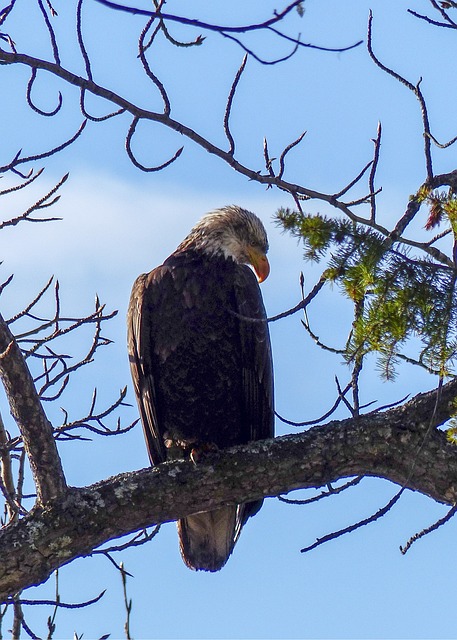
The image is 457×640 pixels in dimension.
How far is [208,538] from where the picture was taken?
4.81 meters

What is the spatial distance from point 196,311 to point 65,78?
154cm

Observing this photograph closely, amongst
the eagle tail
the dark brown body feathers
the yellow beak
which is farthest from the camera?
the yellow beak

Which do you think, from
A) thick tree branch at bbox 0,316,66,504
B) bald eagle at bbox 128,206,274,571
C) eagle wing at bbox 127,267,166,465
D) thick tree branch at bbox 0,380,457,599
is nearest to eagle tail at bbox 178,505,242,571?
bald eagle at bbox 128,206,274,571

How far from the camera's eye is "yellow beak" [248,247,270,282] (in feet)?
17.3

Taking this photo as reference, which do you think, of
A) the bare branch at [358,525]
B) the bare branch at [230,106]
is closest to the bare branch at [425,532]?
the bare branch at [358,525]

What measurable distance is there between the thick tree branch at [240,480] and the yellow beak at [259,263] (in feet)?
5.31

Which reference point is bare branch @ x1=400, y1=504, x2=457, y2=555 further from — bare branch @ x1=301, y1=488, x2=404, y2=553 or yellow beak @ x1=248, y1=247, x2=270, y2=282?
yellow beak @ x1=248, y1=247, x2=270, y2=282

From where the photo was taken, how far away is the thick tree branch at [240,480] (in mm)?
3486

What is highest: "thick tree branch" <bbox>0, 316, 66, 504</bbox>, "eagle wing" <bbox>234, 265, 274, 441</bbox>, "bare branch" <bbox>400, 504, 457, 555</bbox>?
"eagle wing" <bbox>234, 265, 274, 441</bbox>

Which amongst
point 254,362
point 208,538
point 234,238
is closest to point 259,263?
point 234,238

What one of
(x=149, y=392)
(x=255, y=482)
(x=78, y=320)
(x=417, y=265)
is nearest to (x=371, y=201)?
(x=417, y=265)

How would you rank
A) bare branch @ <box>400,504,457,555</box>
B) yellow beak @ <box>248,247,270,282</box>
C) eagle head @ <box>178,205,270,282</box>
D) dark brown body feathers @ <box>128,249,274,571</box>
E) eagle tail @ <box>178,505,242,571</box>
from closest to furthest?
bare branch @ <box>400,504,457,555</box> < dark brown body feathers @ <box>128,249,274,571</box> < eagle tail @ <box>178,505,242,571</box> < eagle head @ <box>178,205,270,282</box> < yellow beak @ <box>248,247,270,282</box>

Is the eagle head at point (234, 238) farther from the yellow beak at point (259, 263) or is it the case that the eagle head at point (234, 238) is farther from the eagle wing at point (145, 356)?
the eagle wing at point (145, 356)

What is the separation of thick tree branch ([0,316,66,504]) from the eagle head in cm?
163
